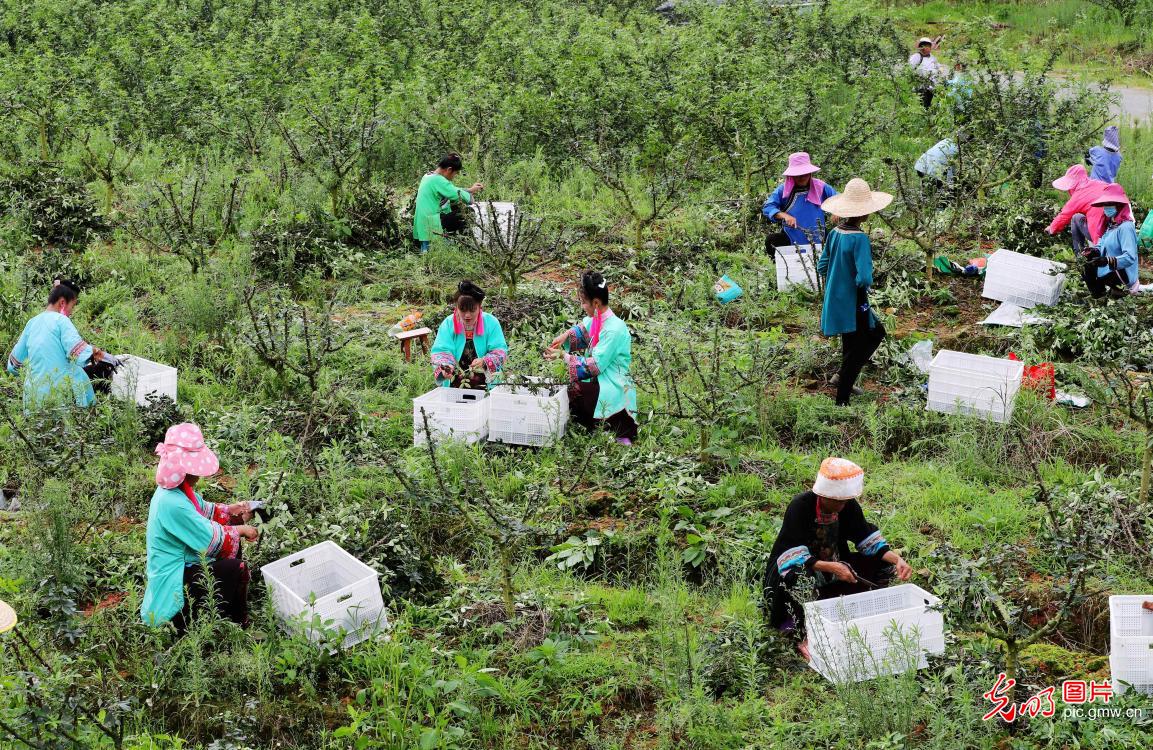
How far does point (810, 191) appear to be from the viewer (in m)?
9.23

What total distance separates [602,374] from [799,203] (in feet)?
9.72

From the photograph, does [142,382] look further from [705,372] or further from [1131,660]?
[1131,660]

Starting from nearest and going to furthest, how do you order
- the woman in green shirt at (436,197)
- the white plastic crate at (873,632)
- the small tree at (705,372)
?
the white plastic crate at (873,632) < the small tree at (705,372) < the woman in green shirt at (436,197)

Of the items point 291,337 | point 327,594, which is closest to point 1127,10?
point 291,337

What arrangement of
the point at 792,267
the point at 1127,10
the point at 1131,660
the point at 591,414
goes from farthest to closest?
the point at 1127,10 → the point at 792,267 → the point at 591,414 → the point at 1131,660

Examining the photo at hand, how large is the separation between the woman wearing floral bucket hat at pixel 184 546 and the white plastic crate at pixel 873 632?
99.0 inches

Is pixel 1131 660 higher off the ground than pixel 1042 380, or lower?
higher

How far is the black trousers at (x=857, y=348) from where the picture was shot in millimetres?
7371

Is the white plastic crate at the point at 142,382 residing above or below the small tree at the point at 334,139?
below

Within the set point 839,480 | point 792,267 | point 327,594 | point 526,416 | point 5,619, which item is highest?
point 5,619

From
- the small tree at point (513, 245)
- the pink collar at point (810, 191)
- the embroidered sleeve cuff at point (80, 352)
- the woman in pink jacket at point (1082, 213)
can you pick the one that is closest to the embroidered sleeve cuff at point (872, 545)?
the small tree at point (513, 245)

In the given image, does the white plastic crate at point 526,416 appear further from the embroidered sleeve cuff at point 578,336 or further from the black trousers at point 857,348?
the black trousers at point 857,348

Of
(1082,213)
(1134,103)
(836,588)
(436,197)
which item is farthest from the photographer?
(1134,103)

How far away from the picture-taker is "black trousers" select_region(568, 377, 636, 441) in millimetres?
7156
